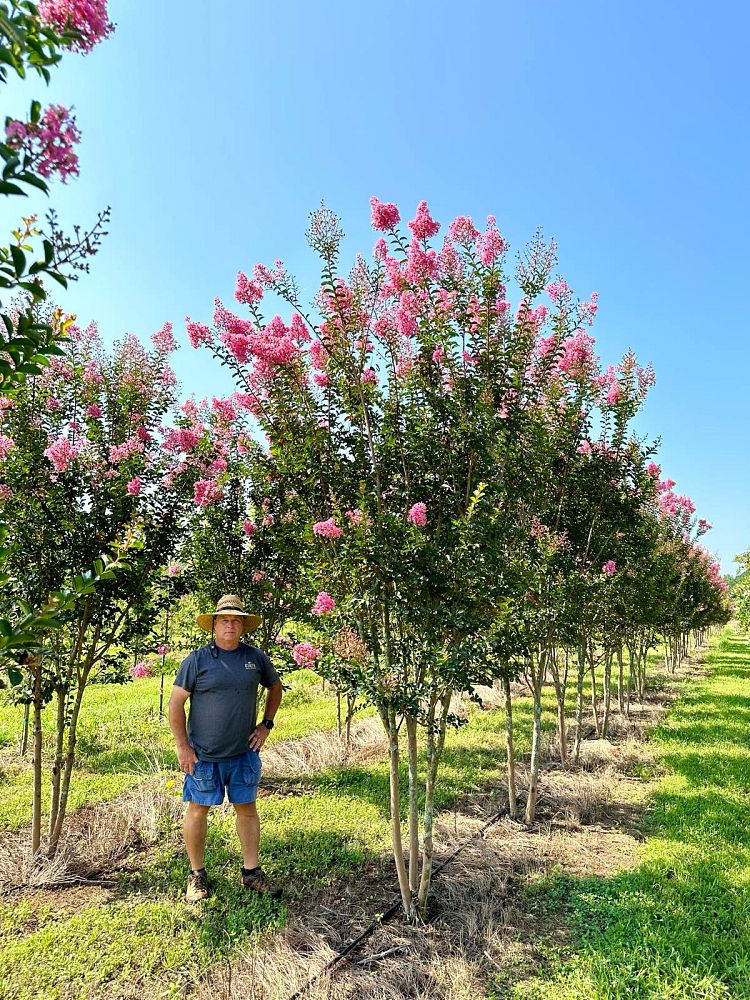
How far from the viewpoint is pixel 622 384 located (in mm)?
6391

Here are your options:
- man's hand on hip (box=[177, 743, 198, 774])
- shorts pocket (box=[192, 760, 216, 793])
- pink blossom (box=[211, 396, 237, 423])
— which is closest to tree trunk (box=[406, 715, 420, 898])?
shorts pocket (box=[192, 760, 216, 793])

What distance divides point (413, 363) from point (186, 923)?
161 inches

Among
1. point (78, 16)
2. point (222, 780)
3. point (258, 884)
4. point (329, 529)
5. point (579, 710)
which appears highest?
point (78, 16)

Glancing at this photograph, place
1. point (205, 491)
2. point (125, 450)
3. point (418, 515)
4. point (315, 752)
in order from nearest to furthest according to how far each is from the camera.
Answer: point (418, 515)
point (125, 450)
point (205, 491)
point (315, 752)

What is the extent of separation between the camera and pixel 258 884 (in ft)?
14.2

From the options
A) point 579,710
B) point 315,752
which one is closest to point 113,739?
point 315,752

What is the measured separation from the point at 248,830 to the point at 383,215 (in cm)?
439

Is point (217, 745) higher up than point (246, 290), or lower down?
lower down

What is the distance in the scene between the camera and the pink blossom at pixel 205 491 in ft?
17.7

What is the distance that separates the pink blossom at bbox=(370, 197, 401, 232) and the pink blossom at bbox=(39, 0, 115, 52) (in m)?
2.51

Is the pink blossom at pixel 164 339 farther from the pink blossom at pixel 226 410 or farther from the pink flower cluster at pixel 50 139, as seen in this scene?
the pink flower cluster at pixel 50 139

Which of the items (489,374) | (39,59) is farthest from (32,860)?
(39,59)

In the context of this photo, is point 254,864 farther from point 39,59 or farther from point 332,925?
point 39,59

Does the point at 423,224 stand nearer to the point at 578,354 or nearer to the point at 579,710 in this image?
the point at 578,354
